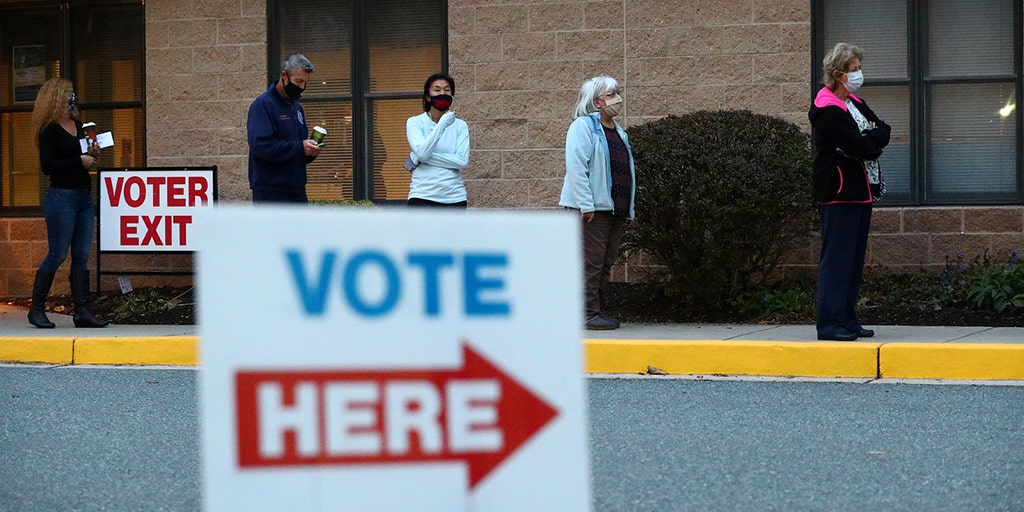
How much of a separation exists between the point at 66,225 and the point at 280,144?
217 cm

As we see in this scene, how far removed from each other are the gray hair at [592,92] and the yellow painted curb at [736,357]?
180 cm

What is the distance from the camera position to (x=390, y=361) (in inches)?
90.9

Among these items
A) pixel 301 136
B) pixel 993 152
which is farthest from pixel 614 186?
pixel 993 152

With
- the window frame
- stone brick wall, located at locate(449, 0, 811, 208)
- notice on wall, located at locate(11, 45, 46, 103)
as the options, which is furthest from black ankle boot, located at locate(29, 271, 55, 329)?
the window frame

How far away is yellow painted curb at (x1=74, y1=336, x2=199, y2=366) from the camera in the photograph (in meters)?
8.66

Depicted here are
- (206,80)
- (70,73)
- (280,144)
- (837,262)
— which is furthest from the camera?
(70,73)

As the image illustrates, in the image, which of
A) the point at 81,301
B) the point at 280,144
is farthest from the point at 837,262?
the point at 81,301

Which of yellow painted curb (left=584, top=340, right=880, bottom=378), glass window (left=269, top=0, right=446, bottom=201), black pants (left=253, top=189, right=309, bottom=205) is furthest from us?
glass window (left=269, top=0, right=446, bottom=201)

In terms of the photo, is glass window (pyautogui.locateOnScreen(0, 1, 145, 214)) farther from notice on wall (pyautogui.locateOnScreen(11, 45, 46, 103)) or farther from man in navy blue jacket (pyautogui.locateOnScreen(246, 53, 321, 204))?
man in navy blue jacket (pyautogui.locateOnScreen(246, 53, 321, 204))

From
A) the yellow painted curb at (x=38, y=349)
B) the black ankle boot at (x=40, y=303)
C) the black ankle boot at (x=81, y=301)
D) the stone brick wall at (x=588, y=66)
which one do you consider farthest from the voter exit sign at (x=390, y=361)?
the stone brick wall at (x=588, y=66)

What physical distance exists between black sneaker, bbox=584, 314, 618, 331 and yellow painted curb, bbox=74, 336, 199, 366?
2591mm

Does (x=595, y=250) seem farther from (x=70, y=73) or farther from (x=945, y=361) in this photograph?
(x=70, y=73)

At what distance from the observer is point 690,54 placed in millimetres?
10984

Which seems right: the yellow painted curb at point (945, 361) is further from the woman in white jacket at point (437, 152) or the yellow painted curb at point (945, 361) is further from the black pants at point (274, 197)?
the black pants at point (274, 197)
